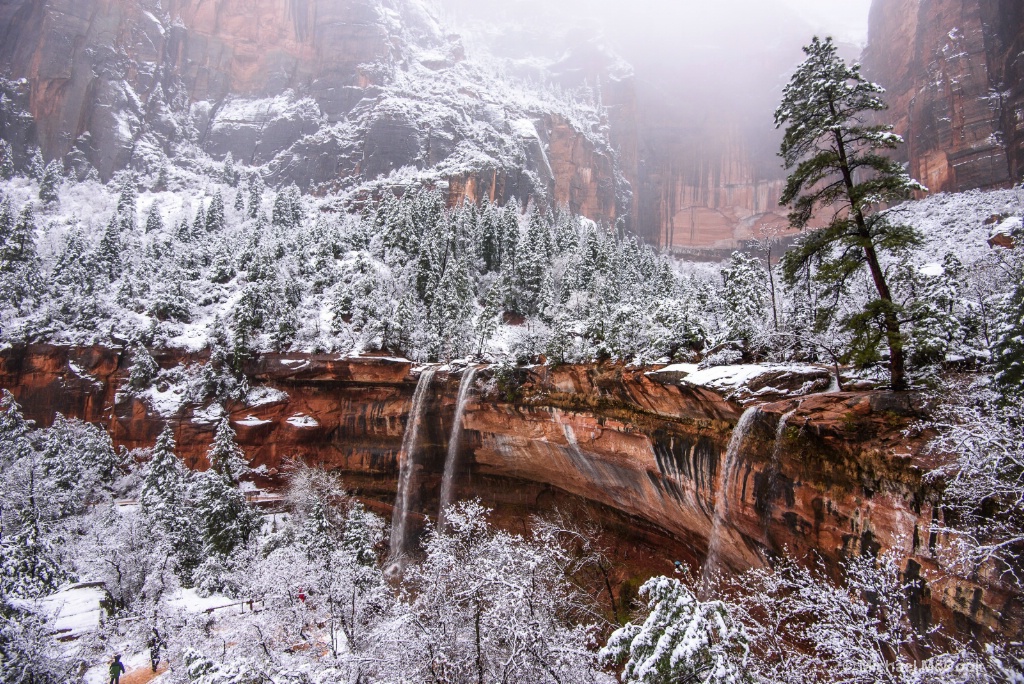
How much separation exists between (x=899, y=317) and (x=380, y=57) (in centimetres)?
14493

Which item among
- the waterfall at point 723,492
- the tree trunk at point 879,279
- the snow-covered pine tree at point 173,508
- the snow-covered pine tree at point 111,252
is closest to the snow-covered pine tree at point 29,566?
the snow-covered pine tree at point 173,508

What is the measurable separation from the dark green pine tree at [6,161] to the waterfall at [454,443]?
115078 millimetres

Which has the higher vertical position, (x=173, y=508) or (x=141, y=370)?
(x=141, y=370)

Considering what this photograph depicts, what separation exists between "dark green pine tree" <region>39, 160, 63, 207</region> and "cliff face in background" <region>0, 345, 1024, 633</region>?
61.3 meters

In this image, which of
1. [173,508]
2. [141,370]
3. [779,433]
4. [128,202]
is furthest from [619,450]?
[128,202]

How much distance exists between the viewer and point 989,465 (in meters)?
10.9

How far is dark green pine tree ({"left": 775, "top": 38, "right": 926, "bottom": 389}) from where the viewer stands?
15.4 m

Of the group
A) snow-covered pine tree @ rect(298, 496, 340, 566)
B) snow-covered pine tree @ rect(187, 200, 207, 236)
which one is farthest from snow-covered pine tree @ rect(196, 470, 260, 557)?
snow-covered pine tree @ rect(187, 200, 207, 236)

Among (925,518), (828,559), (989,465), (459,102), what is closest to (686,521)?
(828,559)

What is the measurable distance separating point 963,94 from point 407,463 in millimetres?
93036

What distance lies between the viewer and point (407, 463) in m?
47.1

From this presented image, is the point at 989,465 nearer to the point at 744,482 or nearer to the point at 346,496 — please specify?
the point at 744,482

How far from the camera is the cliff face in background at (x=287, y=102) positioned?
112 metres

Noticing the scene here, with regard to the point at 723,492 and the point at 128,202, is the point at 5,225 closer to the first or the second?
the point at 128,202
